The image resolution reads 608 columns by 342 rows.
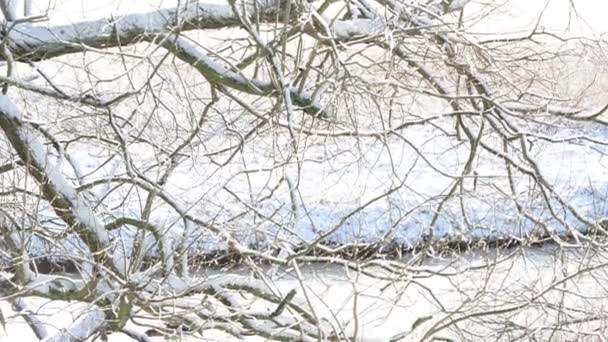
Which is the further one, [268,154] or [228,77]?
[268,154]

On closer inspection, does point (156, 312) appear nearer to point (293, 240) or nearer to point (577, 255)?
point (293, 240)

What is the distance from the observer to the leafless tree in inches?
127

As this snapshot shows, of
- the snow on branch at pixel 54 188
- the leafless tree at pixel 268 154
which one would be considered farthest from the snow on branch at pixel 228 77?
the snow on branch at pixel 54 188

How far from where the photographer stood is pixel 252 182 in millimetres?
4207

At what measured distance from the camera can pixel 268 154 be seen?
383cm

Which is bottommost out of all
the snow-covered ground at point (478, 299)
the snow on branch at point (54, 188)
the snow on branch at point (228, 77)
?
the snow-covered ground at point (478, 299)

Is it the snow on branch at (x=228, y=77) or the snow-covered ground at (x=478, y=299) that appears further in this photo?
the snow-covered ground at (x=478, y=299)

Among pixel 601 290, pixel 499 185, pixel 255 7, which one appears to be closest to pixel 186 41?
pixel 255 7

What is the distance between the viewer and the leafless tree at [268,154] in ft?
10.6

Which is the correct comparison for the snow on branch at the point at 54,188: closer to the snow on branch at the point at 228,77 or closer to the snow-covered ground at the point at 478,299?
the snow-covered ground at the point at 478,299

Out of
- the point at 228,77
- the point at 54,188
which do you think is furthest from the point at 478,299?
the point at 54,188

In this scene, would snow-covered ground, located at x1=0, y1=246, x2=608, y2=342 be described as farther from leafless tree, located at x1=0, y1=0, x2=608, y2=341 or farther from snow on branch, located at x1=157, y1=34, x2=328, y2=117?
snow on branch, located at x1=157, y1=34, x2=328, y2=117

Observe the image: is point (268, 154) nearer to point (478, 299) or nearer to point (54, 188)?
point (54, 188)

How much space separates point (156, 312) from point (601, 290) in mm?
1917
